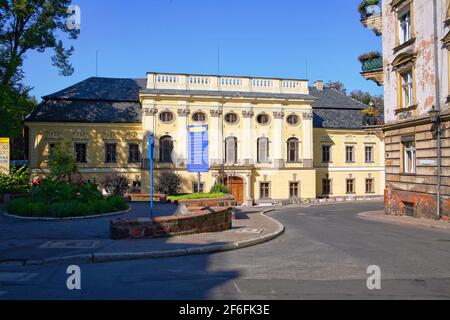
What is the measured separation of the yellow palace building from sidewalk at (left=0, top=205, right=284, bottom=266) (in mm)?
25847

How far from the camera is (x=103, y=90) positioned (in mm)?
44938

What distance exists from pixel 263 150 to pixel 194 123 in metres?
7.49

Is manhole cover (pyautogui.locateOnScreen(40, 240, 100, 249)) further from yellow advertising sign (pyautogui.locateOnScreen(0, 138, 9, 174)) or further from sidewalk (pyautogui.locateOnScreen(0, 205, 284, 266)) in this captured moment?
yellow advertising sign (pyautogui.locateOnScreen(0, 138, 9, 174))

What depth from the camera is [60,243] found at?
1123 cm

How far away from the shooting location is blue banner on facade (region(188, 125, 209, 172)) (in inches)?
737

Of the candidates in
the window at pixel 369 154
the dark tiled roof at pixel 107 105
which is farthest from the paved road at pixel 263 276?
the window at pixel 369 154

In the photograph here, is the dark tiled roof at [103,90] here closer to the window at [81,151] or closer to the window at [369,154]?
the window at [81,151]

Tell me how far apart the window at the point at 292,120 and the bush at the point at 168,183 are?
12729 millimetres

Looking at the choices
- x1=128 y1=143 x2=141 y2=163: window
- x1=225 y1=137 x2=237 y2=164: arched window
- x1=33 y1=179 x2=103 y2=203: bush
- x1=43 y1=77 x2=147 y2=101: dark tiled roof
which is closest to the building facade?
x1=33 y1=179 x2=103 y2=203: bush

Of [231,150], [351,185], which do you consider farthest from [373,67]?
[351,185]
